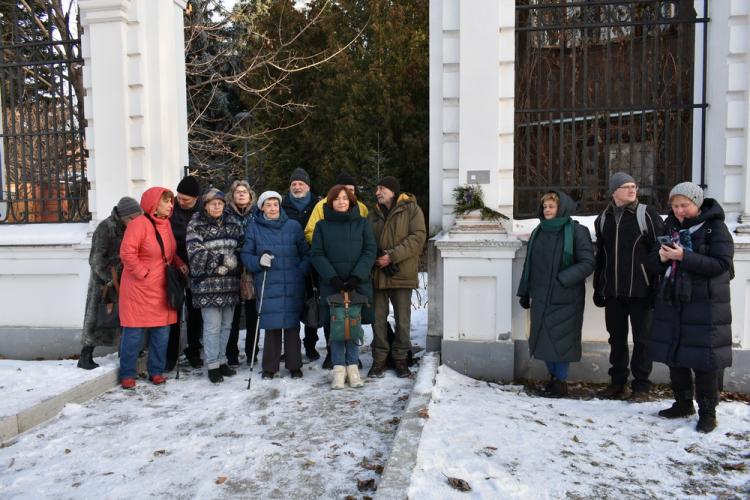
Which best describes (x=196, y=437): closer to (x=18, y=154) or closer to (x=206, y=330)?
(x=206, y=330)

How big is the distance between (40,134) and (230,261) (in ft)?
11.1

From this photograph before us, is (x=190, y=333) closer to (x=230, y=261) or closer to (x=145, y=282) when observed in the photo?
(x=145, y=282)

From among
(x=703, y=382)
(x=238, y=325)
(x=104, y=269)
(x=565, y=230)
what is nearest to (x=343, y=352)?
(x=238, y=325)

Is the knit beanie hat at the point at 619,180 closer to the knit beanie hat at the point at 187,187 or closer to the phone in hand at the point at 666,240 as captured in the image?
the phone in hand at the point at 666,240

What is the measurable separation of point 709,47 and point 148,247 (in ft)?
18.0

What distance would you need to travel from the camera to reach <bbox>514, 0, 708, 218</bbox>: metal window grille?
237 inches

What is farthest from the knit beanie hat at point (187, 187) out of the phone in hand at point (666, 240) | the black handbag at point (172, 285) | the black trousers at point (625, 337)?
the phone in hand at point (666, 240)

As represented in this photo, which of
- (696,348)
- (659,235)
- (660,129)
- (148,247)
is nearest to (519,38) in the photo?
(660,129)

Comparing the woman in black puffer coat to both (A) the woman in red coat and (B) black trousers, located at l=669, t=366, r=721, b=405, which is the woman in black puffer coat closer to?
(B) black trousers, located at l=669, t=366, r=721, b=405

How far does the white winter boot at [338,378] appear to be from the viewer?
541 cm

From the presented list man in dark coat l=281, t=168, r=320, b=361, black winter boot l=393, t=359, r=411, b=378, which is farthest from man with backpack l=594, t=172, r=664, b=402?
man in dark coat l=281, t=168, r=320, b=361

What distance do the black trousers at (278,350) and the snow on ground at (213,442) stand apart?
15 centimetres

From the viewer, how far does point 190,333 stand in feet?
20.9

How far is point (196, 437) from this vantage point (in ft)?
14.3
